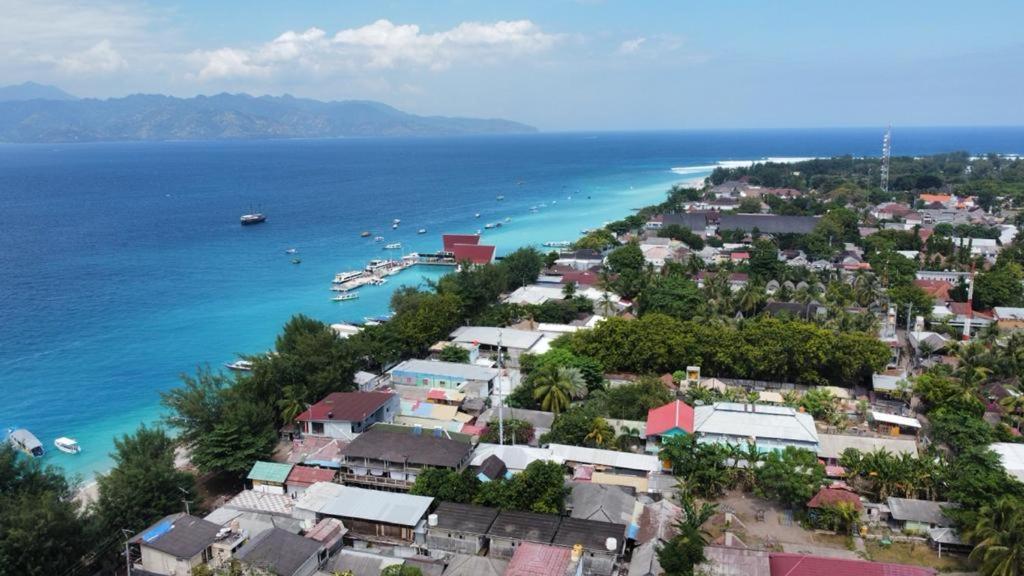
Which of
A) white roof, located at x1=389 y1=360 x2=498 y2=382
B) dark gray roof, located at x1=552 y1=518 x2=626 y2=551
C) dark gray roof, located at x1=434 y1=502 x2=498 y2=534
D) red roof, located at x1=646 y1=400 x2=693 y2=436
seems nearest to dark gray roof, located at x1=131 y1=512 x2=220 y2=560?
dark gray roof, located at x1=434 y1=502 x2=498 y2=534

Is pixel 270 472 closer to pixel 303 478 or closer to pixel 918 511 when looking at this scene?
pixel 303 478

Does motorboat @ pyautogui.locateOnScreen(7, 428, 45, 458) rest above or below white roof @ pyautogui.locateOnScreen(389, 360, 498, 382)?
below

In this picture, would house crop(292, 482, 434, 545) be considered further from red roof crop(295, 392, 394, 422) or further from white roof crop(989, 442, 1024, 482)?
white roof crop(989, 442, 1024, 482)

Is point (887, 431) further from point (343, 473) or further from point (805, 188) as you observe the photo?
point (805, 188)

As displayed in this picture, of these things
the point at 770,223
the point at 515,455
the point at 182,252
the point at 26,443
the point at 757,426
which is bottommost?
the point at 26,443

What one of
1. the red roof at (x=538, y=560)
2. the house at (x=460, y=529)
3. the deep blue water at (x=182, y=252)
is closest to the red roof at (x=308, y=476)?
the house at (x=460, y=529)

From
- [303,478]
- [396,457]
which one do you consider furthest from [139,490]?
[396,457]
